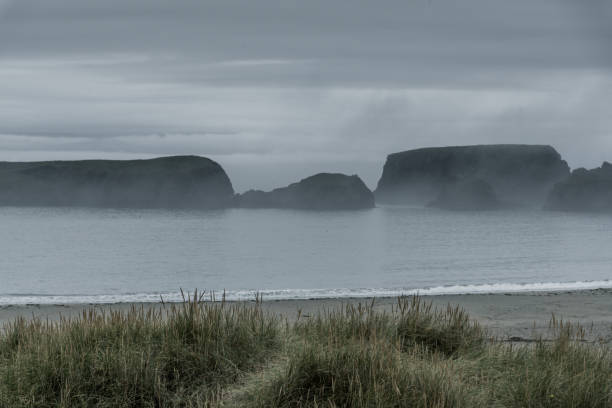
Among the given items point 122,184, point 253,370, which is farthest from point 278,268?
point 122,184

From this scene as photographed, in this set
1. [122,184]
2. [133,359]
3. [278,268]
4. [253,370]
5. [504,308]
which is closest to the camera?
[133,359]

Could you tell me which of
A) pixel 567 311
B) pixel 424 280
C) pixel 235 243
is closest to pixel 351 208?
pixel 235 243

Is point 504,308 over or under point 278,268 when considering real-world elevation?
over

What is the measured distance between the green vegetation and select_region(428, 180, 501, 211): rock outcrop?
173m

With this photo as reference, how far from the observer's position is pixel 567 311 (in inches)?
619

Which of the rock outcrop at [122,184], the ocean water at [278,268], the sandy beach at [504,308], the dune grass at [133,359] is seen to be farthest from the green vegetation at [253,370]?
the rock outcrop at [122,184]

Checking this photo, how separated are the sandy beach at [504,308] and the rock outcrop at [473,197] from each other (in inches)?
6305

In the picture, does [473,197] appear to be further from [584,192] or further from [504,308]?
[504,308]

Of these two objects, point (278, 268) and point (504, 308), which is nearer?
point (504, 308)

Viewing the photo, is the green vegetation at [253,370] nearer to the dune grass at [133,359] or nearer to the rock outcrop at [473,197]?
the dune grass at [133,359]

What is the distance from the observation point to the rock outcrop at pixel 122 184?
516 ft

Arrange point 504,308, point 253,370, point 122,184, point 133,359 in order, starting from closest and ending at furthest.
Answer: point 133,359 < point 253,370 < point 504,308 < point 122,184

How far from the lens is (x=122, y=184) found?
163 m

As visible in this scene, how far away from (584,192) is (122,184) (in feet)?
374
